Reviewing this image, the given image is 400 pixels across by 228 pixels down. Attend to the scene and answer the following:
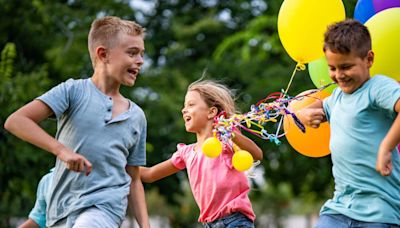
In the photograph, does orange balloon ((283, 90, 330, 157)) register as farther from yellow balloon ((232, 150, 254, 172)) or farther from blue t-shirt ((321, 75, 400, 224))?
blue t-shirt ((321, 75, 400, 224))

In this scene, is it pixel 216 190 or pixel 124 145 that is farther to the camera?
pixel 216 190

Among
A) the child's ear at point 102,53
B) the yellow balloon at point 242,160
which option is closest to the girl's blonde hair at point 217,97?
the yellow balloon at point 242,160

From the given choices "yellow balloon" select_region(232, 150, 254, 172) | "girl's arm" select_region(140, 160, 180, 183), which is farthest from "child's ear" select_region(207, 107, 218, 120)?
"yellow balloon" select_region(232, 150, 254, 172)

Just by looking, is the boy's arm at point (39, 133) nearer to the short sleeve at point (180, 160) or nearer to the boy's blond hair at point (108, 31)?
the boy's blond hair at point (108, 31)

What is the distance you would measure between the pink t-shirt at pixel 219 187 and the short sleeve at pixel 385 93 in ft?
4.37

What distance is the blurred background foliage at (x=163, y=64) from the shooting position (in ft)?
33.1

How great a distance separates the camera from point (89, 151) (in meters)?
4.26

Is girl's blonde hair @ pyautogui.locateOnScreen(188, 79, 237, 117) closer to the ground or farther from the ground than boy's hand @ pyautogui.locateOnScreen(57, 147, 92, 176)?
closer to the ground

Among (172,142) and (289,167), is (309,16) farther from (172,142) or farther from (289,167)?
(289,167)

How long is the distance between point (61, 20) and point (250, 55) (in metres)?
2.78

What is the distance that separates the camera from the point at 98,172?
4.26 meters

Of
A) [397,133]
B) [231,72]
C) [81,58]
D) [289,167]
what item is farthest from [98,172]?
[289,167]

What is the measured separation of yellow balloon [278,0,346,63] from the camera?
501cm

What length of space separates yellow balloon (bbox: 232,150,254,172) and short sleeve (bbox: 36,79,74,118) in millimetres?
950
